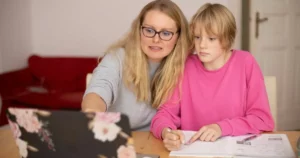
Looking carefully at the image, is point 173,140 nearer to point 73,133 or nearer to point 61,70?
point 73,133

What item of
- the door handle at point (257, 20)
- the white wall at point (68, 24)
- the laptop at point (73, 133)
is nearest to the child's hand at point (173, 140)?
the laptop at point (73, 133)

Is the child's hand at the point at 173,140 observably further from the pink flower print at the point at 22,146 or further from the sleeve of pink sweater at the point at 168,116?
the pink flower print at the point at 22,146

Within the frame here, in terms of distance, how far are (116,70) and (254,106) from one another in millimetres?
580

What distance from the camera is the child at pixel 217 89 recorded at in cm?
137

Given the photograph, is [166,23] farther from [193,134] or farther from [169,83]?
[193,134]

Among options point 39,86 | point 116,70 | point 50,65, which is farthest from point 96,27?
point 116,70

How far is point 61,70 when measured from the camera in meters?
3.90

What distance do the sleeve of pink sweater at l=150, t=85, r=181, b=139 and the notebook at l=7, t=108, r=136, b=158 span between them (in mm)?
575

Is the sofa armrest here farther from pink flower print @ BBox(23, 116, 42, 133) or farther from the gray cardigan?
pink flower print @ BBox(23, 116, 42, 133)

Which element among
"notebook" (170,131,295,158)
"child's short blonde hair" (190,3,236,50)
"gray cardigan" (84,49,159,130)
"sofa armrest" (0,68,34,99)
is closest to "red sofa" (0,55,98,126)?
"sofa armrest" (0,68,34,99)

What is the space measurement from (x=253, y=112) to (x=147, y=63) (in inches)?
19.2

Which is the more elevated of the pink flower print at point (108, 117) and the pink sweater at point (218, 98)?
the pink flower print at point (108, 117)

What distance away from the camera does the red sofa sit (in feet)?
11.2

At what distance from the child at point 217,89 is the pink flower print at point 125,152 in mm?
519
